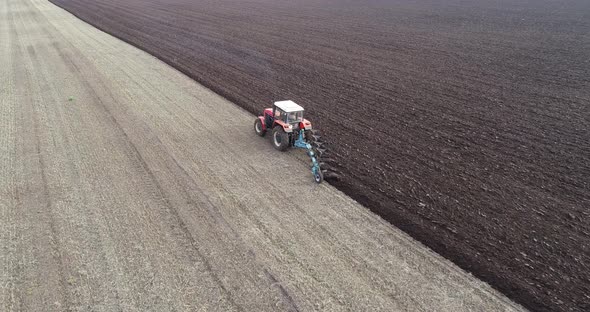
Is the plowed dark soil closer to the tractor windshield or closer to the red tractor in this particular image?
the red tractor

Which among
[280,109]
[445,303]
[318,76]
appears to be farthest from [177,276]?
[318,76]

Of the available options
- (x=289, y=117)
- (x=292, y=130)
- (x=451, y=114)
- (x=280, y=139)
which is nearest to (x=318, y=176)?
(x=292, y=130)

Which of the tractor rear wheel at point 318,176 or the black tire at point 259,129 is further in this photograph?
the black tire at point 259,129

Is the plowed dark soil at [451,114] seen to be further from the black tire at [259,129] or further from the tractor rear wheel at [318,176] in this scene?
the black tire at [259,129]

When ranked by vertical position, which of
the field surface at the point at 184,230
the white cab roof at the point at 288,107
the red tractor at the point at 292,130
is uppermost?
the white cab roof at the point at 288,107

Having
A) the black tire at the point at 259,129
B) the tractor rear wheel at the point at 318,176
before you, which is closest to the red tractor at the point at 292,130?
the black tire at the point at 259,129

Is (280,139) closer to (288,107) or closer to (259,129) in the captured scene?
(288,107)

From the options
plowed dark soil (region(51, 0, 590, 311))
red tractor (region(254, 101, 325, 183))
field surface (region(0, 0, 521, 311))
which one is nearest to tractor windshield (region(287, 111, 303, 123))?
red tractor (region(254, 101, 325, 183))

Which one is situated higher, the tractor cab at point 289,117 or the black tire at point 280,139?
the tractor cab at point 289,117
